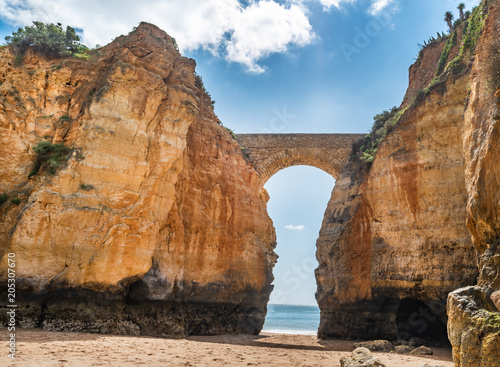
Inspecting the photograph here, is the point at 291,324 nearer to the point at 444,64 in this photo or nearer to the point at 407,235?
the point at 407,235

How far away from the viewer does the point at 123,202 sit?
1141cm

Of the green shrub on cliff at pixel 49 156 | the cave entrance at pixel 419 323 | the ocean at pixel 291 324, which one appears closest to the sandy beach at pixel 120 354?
the cave entrance at pixel 419 323

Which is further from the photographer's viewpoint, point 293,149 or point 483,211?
point 293,149

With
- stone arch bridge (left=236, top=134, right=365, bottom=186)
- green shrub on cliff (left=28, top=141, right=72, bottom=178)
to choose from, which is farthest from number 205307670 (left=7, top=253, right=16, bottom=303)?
stone arch bridge (left=236, top=134, right=365, bottom=186)

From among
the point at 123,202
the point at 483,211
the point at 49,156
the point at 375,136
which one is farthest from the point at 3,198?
the point at 375,136

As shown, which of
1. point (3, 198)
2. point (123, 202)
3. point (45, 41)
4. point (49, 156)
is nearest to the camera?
point (3, 198)

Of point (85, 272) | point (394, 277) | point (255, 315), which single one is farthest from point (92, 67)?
point (394, 277)

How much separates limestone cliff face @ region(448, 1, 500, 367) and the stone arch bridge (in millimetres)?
12545

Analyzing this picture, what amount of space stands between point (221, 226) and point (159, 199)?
3.70 meters

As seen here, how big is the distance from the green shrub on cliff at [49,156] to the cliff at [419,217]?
34.3 feet

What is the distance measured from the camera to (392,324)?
14047 millimetres

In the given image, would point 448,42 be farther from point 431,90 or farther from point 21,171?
point 21,171

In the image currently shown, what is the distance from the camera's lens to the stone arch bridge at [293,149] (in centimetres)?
2177

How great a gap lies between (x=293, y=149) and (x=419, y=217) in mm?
9958
